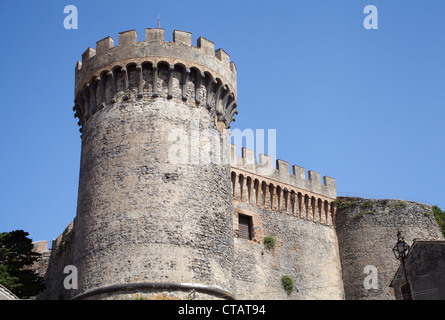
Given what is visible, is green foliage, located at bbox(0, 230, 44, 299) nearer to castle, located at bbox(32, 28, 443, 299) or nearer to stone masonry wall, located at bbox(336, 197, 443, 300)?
castle, located at bbox(32, 28, 443, 299)

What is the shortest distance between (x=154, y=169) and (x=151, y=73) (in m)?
3.32

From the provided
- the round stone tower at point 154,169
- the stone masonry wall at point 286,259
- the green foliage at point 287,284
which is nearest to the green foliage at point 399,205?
the stone masonry wall at point 286,259

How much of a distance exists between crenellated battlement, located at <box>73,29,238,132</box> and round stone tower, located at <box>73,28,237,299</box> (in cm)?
3

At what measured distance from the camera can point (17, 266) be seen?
75.5 feet

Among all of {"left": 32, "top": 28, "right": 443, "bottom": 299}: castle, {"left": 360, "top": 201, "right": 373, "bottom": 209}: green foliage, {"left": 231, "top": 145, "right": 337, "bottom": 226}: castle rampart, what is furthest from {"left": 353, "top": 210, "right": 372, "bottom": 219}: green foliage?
{"left": 32, "top": 28, "right": 443, "bottom": 299}: castle

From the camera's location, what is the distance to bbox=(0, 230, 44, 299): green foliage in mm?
21828

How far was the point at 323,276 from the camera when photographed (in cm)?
2658

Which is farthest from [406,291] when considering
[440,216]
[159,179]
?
[440,216]

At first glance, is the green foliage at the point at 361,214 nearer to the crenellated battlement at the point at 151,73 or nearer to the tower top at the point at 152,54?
the crenellated battlement at the point at 151,73
